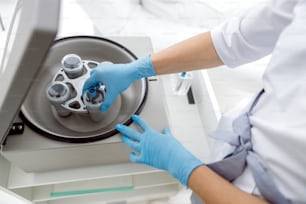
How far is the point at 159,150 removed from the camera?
1069mm

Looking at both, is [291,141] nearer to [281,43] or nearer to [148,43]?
[281,43]

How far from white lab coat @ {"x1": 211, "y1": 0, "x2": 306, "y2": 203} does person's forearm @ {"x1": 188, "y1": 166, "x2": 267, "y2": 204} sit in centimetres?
9

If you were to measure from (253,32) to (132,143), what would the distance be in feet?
1.79

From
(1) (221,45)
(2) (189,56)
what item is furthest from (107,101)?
(1) (221,45)

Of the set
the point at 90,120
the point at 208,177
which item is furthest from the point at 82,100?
the point at 208,177

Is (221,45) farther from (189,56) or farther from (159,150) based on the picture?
(159,150)

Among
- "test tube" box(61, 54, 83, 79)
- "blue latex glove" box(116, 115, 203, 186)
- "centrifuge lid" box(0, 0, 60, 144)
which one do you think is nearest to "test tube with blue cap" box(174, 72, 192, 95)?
"blue latex glove" box(116, 115, 203, 186)

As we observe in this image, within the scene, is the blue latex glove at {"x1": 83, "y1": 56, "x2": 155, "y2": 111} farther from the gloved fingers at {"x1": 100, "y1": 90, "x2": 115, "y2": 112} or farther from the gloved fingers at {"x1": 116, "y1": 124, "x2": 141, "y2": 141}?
the gloved fingers at {"x1": 116, "y1": 124, "x2": 141, "y2": 141}

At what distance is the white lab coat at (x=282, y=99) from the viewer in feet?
2.40

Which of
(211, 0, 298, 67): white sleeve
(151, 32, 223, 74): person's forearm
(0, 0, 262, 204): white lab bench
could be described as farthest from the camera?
(0, 0, 262, 204): white lab bench

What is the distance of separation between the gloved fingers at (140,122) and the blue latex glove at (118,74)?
13cm

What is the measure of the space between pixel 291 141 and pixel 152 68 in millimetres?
572

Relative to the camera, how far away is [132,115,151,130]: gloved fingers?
101 centimetres

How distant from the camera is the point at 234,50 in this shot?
40.9 inches
